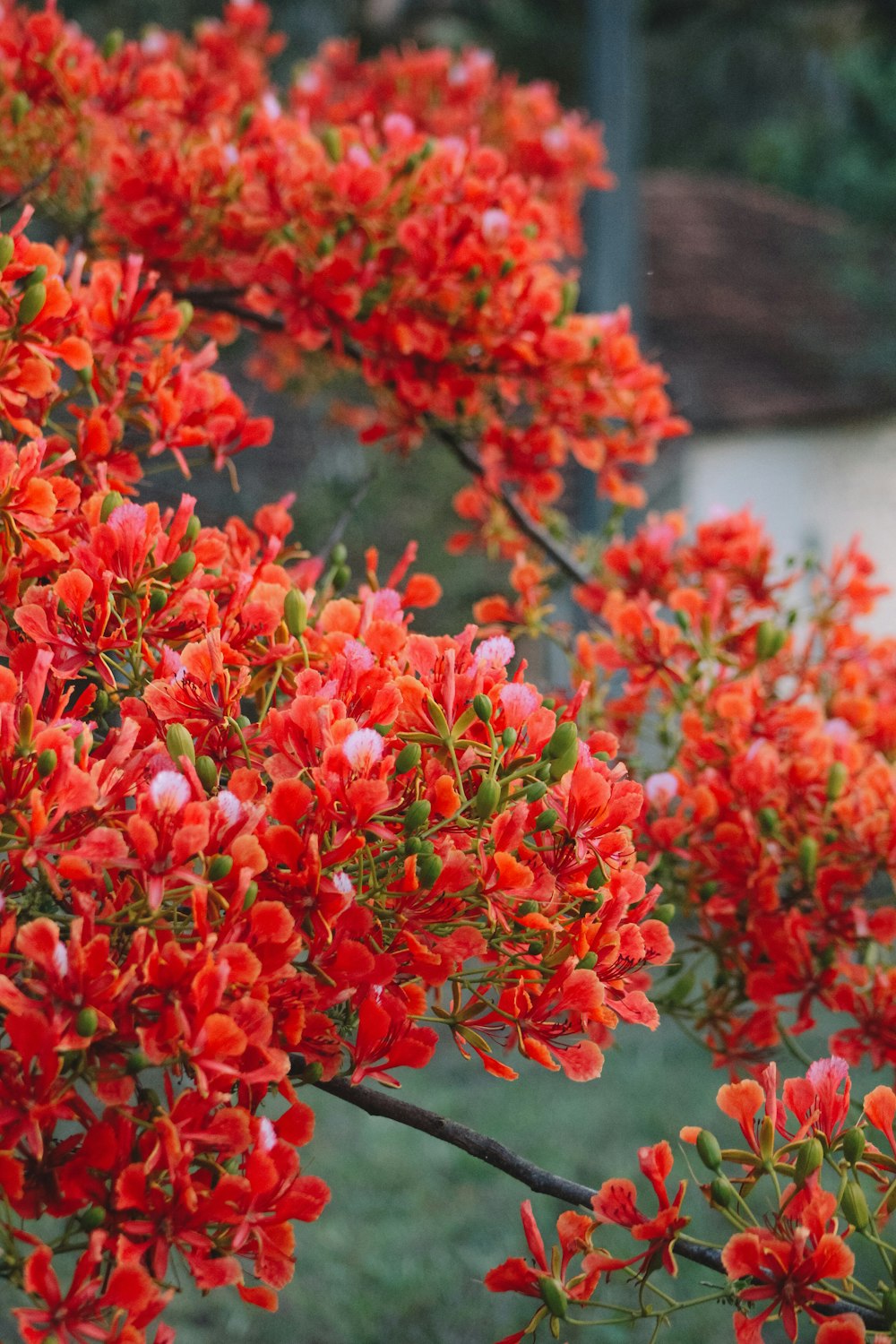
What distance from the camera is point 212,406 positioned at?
1.21m

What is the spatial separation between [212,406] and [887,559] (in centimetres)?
582

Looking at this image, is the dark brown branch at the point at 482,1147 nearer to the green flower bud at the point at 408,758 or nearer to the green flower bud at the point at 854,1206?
the green flower bud at the point at 854,1206

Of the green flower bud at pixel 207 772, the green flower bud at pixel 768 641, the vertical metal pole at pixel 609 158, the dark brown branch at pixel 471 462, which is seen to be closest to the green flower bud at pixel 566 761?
the green flower bud at pixel 207 772

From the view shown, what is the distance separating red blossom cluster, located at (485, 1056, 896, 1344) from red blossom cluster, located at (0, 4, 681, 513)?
2.99 feet

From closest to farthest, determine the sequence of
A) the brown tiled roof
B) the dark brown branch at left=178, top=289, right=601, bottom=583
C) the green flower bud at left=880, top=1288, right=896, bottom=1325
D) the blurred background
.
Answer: the green flower bud at left=880, top=1288, right=896, bottom=1325 → the dark brown branch at left=178, top=289, right=601, bottom=583 → the blurred background → the brown tiled roof

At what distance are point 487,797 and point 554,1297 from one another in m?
0.32

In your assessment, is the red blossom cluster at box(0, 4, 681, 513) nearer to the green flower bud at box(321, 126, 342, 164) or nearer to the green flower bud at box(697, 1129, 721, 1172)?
the green flower bud at box(321, 126, 342, 164)

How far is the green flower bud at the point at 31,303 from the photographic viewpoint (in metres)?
0.97

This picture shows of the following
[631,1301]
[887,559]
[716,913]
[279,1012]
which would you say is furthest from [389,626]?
[887,559]

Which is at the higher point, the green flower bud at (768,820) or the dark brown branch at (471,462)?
the dark brown branch at (471,462)

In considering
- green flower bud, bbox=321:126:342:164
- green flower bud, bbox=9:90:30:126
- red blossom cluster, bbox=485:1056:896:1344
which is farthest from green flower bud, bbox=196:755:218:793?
green flower bud, bbox=9:90:30:126

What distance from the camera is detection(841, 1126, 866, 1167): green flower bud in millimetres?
790

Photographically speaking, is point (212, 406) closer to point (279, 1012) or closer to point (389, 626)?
point (389, 626)

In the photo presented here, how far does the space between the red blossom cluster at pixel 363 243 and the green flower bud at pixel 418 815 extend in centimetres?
83
